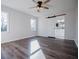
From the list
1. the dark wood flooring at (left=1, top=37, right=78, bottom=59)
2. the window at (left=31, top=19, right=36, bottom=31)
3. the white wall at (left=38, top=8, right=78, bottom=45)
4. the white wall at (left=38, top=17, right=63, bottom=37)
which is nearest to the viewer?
the dark wood flooring at (left=1, top=37, right=78, bottom=59)

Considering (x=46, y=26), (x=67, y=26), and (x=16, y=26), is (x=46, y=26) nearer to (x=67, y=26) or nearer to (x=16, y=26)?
(x=67, y=26)

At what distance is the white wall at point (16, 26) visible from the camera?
6109 mm

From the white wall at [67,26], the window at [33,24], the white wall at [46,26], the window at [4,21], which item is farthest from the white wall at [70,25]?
the window at [4,21]

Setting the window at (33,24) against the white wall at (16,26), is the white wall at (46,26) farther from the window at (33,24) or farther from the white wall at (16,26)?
the white wall at (16,26)

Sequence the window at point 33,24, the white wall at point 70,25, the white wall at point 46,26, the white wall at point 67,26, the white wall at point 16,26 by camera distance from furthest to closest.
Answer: the window at point 33,24 → the white wall at point 46,26 → the white wall at point 70,25 → the white wall at point 67,26 → the white wall at point 16,26

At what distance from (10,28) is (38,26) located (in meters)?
4.05

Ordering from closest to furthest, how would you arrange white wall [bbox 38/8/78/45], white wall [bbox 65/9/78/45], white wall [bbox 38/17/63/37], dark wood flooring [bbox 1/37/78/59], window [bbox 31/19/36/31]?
dark wood flooring [bbox 1/37/78/59] < white wall [bbox 38/8/78/45] < white wall [bbox 65/9/78/45] < white wall [bbox 38/17/63/37] < window [bbox 31/19/36/31]

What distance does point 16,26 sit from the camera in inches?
270

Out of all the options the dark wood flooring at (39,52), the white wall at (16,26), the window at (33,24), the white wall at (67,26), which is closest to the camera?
the dark wood flooring at (39,52)

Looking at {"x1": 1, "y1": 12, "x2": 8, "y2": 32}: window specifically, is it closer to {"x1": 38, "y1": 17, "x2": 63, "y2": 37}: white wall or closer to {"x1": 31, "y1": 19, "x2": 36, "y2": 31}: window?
{"x1": 31, "y1": 19, "x2": 36, "y2": 31}: window

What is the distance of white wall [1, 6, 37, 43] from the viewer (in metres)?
6.11

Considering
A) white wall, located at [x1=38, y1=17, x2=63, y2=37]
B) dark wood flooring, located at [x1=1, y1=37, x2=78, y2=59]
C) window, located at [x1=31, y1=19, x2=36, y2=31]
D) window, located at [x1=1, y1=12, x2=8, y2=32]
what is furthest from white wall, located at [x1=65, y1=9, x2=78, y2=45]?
window, located at [x1=1, y1=12, x2=8, y2=32]

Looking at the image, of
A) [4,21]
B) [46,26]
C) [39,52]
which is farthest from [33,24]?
[39,52]

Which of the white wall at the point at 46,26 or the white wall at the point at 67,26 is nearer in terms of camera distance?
the white wall at the point at 67,26
